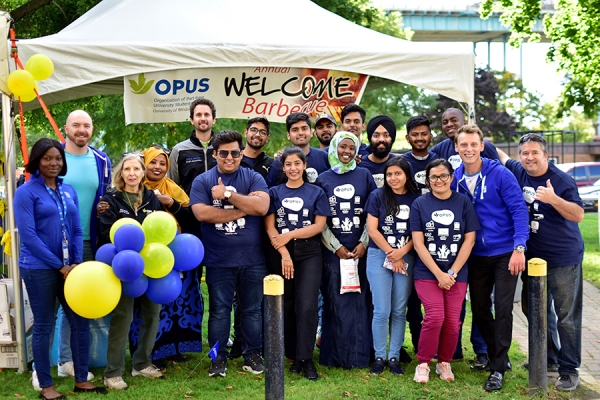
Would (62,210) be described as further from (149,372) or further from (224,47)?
(224,47)

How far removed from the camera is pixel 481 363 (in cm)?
561

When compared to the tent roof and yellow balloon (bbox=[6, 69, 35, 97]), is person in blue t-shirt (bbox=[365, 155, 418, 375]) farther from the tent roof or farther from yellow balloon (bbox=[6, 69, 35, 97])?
yellow balloon (bbox=[6, 69, 35, 97])

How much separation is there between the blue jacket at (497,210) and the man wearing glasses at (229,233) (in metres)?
1.65

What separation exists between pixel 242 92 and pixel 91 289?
3118 millimetres

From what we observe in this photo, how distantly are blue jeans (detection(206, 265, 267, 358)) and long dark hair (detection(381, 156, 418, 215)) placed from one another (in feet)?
3.61

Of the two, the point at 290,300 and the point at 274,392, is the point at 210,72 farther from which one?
the point at 274,392

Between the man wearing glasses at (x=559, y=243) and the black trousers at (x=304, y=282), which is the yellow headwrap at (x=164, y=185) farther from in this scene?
the man wearing glasses at (x=559, y=243)

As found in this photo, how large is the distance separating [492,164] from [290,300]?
1.92 meters

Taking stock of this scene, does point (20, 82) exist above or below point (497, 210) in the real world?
above

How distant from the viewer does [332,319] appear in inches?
221

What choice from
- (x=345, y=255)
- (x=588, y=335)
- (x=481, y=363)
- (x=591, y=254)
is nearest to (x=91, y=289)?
(x=345, y=255)

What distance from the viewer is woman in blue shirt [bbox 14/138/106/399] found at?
4543mm

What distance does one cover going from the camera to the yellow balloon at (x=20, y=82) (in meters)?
5.11

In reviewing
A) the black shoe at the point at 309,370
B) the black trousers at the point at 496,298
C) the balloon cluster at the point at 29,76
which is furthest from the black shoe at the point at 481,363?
→ the balloon cluster at the point at 29,76
